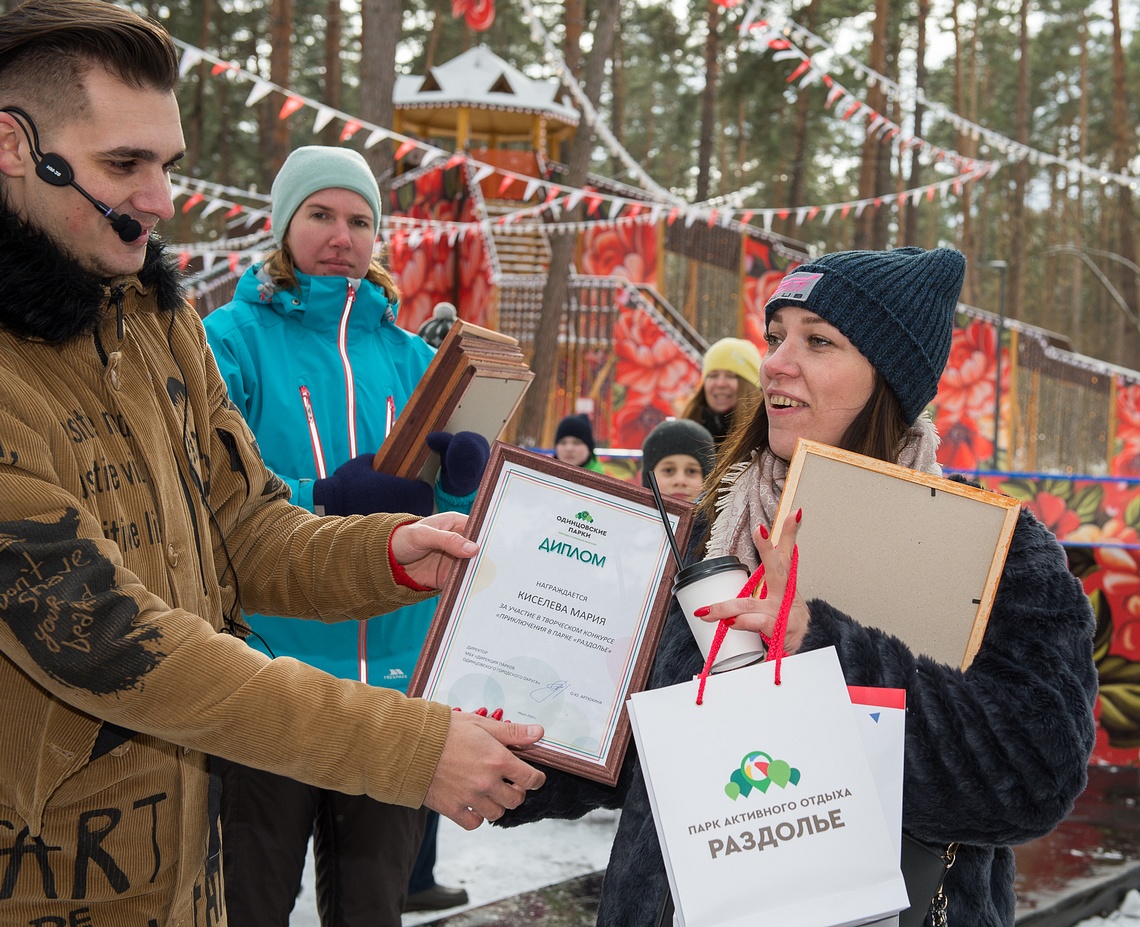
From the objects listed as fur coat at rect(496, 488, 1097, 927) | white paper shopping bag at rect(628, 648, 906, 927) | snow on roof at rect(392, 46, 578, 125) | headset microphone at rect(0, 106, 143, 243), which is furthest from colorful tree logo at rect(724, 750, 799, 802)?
snow on roof at rect(392, 46, 578, 125)

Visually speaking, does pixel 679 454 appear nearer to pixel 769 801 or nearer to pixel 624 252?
pixel 769 801

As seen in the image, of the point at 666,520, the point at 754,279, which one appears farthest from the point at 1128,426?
the point at 666,520

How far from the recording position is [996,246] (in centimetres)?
4322

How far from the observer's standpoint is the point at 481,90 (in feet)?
70.6

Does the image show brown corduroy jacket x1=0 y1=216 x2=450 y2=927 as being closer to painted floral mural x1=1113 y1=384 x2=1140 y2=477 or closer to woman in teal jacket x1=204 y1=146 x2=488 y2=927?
woman in teal jacket x1=204 y1=146 x2=488 y2=927

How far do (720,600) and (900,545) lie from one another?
36 cm

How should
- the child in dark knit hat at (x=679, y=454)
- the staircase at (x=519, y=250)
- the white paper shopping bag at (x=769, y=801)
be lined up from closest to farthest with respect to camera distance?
1. the white paper shopping bag at (x=769, y=801)
2. the child in dark knit hat at (x=679, y=454)
3. the staircase at (x=519, y=250)

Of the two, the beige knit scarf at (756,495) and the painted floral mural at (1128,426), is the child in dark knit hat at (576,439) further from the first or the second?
the painted floral mural at (1128,426)

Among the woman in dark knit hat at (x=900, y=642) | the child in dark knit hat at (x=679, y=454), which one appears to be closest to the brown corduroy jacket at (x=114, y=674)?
the woman in dark knit hat at (x=900, y=642)

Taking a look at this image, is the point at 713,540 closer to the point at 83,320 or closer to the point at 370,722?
the point at 370,722

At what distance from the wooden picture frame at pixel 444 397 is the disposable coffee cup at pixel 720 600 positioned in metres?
1.26

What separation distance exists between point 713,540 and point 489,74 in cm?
2135

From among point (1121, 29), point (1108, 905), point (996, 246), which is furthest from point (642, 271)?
point (996, 246)

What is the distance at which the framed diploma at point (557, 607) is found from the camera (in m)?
1.96
